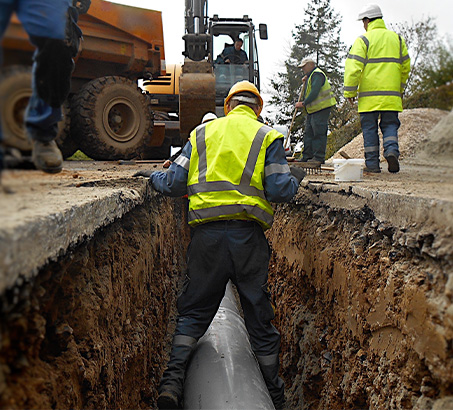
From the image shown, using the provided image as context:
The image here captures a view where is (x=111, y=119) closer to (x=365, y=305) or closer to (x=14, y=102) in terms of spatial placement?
(x=365, y=305)

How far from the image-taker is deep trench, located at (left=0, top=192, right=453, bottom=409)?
66.4 inches

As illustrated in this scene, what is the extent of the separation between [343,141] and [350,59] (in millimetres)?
10802

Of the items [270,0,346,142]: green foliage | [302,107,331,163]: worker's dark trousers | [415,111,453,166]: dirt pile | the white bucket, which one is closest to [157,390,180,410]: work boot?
[415,111,453,166]: dirt pile

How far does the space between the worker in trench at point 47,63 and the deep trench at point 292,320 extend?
43 cm

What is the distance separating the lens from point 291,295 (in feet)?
13.9

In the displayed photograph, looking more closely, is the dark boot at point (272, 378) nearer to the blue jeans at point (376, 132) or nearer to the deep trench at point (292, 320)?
the deep trench at point (292, 320)

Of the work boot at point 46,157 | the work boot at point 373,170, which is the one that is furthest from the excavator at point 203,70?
the work boot at point 46,157

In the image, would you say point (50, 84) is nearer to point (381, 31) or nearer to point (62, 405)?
point (62, 405)

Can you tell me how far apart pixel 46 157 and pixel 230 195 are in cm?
149

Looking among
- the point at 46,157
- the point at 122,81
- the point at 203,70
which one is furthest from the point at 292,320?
the point at 122,81

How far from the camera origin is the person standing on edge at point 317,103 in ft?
22.6

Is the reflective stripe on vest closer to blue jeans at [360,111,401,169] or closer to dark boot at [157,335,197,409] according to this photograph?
dark boot at [157,335,197,409]

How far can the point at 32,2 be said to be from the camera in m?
1.44

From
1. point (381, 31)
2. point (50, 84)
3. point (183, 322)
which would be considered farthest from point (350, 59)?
point (50, 84)
